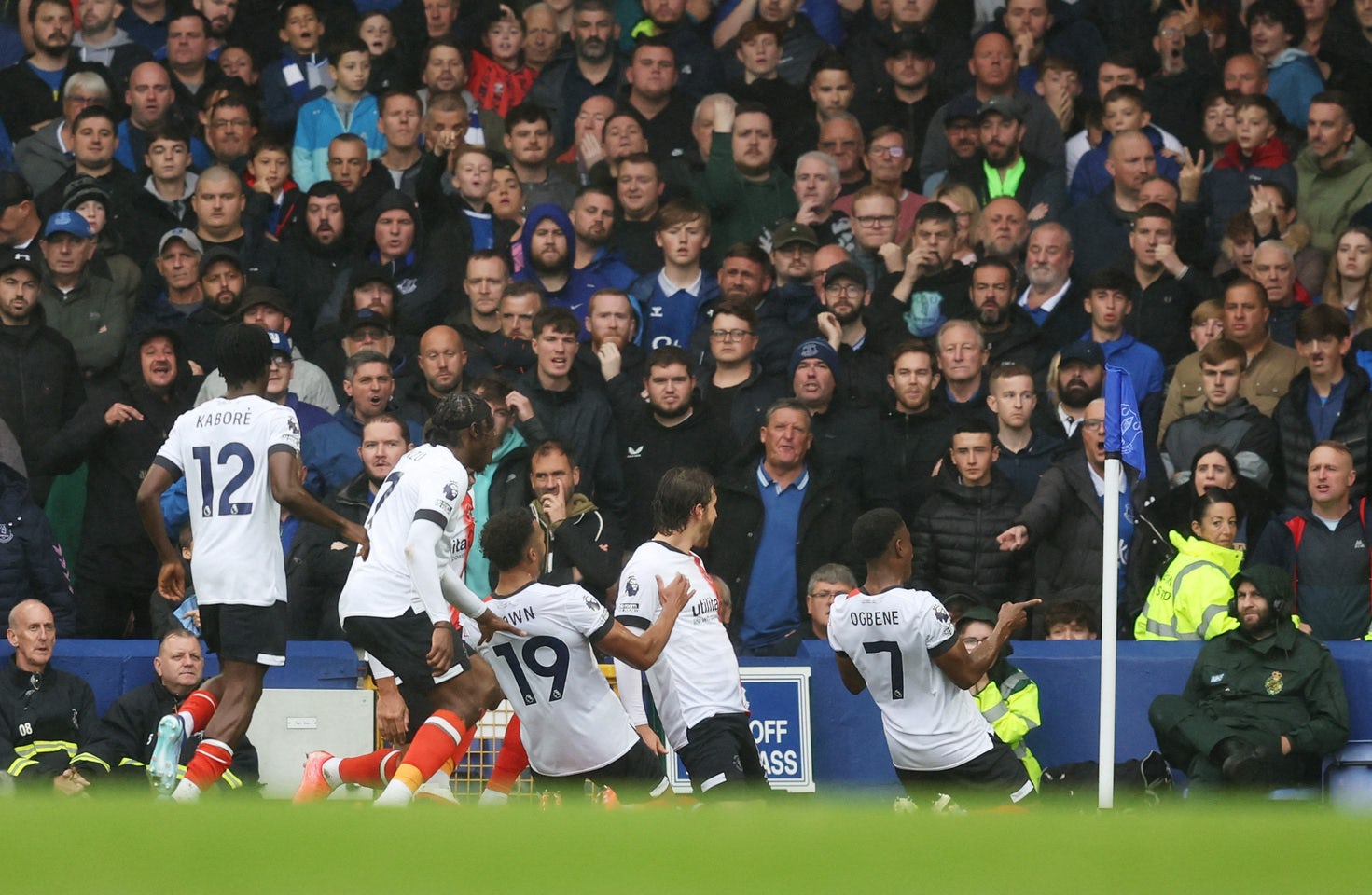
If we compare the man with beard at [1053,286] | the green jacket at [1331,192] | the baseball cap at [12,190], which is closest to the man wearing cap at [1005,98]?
the man with beard at [1053,286]

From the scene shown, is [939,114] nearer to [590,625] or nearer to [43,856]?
[590,625]

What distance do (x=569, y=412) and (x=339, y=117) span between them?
3945 millimetres

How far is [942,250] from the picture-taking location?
13750mm

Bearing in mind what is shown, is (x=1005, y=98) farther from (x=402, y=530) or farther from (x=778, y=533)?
(x=402, y=530)

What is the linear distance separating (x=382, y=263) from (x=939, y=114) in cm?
402

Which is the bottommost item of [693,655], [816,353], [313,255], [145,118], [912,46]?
[693,655]

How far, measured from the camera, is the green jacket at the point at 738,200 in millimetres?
14930

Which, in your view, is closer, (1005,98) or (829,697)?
(829,697)

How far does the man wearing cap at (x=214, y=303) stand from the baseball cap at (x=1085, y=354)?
5.17 metres

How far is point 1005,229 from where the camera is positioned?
14055 millimetres

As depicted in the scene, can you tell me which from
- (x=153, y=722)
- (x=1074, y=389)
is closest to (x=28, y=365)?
(x=153, y=722)

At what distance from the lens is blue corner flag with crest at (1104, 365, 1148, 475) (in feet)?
34.4

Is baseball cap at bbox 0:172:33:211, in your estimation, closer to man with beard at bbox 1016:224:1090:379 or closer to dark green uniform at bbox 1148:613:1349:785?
man with beard at bbox 1016:224:1090:379

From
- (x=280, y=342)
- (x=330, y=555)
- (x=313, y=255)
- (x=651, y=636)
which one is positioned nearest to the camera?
(x=651, y=636)
